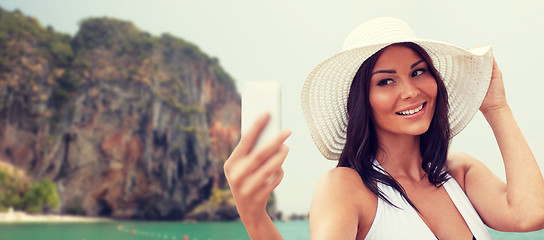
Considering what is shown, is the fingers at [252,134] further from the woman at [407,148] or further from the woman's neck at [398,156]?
the woman's neck at [398,156]

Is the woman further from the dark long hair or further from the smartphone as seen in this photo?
the smartphone

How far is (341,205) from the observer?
1.25m

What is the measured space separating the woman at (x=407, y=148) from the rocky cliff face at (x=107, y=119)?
1288 inches

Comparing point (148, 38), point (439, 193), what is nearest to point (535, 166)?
point (439, 193)

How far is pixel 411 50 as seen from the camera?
4.95 feet

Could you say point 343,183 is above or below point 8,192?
above

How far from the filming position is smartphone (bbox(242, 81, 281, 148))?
0.74 meters

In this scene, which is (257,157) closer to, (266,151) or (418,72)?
(266,151)

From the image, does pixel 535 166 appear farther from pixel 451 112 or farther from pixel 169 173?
pixel 169 173

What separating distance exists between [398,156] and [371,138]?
13cm

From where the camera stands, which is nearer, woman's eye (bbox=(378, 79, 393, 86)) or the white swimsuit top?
the white swimsuit top

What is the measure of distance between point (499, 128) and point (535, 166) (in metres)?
0.17

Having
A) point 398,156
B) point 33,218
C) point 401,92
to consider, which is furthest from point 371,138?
point 33,218

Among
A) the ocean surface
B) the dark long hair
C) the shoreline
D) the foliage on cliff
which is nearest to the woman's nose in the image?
the dark long hair
